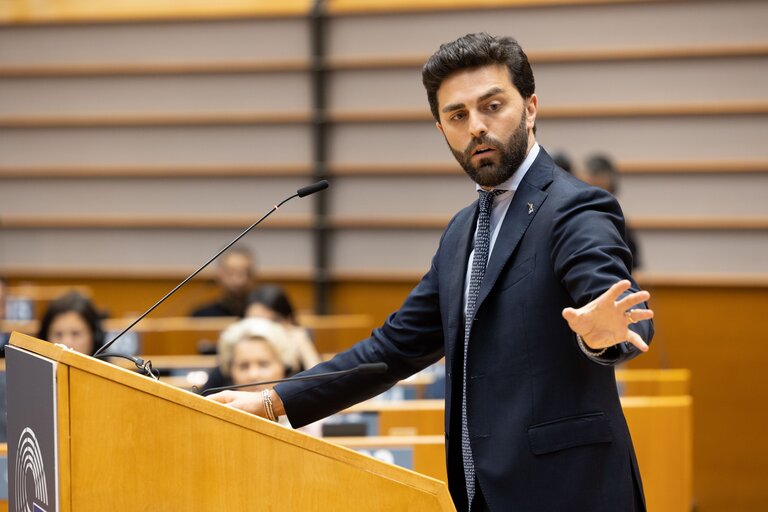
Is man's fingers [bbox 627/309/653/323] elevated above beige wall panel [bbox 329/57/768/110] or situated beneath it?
situated beneath

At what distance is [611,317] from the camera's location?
1.52m

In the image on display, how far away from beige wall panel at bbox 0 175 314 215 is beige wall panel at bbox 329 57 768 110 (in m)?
0.95

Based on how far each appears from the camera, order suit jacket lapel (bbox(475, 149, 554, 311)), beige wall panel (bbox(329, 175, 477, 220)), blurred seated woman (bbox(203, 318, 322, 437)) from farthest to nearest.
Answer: beige wall panel (bbox(329, 175, 477, 220))
blurred seated woman (bbox(203, 318, 322, 437))
suit jacket lapel (bbox(475, 149, 554, 311))

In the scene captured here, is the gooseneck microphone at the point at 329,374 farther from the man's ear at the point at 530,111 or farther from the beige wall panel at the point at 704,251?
the beige wall panel at the point at 704,251

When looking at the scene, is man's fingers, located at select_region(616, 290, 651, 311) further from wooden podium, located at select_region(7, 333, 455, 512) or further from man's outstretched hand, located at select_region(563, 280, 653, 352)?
wooden podium, located at select_region(7, 333, 455, 512)

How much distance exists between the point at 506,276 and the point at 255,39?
18.8 feet

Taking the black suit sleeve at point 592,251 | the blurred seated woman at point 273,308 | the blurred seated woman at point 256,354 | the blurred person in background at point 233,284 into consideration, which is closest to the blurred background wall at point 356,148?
the blurred person in background at point 233,284

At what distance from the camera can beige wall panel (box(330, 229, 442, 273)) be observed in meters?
6.98

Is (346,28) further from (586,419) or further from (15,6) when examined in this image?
(586,419)

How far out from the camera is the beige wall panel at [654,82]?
20.6 feet

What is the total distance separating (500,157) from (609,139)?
490 centimetres

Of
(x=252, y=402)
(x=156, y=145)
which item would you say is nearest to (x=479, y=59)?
(x=252, y=402)

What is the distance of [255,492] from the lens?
5.10 ft

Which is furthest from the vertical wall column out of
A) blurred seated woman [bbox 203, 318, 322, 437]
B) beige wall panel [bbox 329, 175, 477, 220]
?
blurred seated woman [bbox 203, 318, 322, 437]
